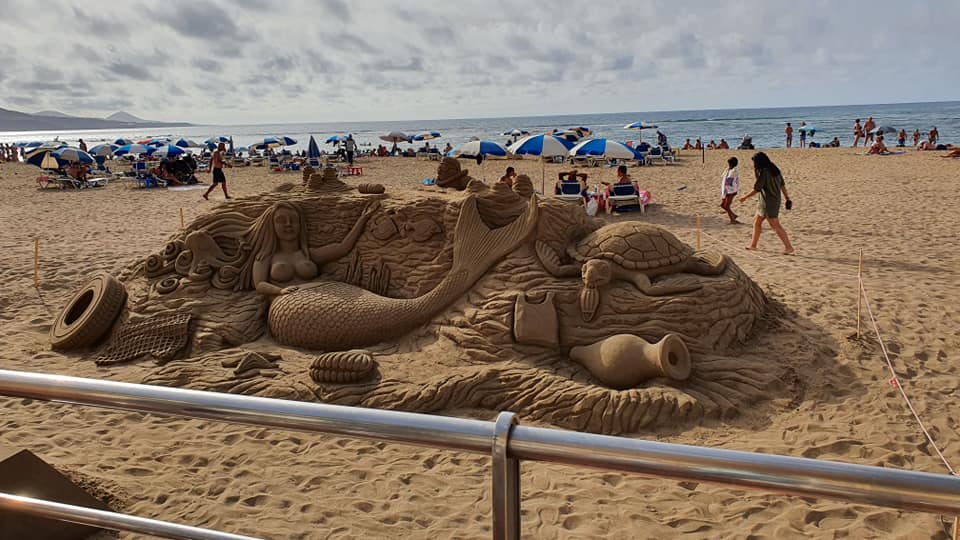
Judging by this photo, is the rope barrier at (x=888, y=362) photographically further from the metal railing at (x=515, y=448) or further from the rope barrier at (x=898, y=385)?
the metal railing at (x=515, y=448)

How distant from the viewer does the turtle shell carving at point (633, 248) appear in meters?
5.46

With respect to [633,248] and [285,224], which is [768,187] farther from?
[285,224]

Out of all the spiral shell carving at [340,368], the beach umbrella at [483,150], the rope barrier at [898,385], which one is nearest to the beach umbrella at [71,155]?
the beach umbrella at [483,150]

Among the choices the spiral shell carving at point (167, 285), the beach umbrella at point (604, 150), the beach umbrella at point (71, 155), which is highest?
the beach umbrella at point (71, 155)

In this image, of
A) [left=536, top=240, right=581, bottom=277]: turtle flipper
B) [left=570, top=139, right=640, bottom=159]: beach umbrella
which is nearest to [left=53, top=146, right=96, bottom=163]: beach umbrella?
[left=570, top=139, right=640, bottom=159]: beach umbrella

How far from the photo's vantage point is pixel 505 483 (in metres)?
1.20

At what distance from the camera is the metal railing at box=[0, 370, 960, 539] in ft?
3.30

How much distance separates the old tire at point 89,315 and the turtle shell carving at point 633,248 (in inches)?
185

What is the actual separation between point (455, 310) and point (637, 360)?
172cm

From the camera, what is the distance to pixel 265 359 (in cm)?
573

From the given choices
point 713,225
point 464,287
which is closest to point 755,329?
point 464,287

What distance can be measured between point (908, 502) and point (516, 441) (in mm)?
630

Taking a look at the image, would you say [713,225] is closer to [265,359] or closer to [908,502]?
[265,359]

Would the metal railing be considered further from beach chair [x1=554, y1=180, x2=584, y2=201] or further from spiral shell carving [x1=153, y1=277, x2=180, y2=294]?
beach chair [x1=554, y1=180, x2=584, y2=201]
